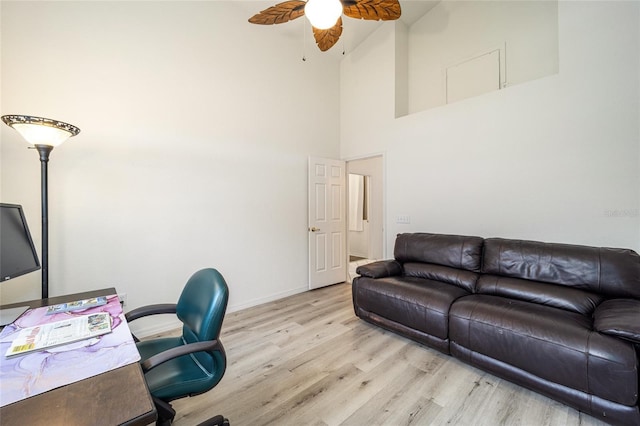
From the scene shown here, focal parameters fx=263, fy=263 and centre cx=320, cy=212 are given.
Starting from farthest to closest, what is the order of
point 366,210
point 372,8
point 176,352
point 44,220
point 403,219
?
point 366,210 → point 403,219 → point 372,8 → point 44,220 → point 176,352

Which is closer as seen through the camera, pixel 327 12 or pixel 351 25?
pixel 327 12

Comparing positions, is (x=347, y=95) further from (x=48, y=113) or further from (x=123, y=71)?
(x=48, y=113)

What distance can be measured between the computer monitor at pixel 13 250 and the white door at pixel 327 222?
2.95 meters

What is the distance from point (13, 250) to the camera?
52.8 inches

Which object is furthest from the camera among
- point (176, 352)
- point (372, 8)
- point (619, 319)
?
point (372, 8)

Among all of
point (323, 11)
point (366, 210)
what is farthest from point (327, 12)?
point (366, 210)

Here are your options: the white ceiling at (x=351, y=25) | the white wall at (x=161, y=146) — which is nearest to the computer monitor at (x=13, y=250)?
the white wall at (x=161, y=146)

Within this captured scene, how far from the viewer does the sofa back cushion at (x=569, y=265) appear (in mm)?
1977

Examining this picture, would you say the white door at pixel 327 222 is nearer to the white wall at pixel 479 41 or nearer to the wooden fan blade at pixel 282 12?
the white wall at pixel 479 41

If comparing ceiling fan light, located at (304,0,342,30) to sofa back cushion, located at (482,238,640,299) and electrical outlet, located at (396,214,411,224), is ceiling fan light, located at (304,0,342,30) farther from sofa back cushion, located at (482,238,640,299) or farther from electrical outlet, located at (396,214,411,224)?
electrical outlet, located at (396,214,411,224)

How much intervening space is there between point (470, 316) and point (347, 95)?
3.73 metres

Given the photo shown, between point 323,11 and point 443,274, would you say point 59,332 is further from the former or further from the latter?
point 443,274

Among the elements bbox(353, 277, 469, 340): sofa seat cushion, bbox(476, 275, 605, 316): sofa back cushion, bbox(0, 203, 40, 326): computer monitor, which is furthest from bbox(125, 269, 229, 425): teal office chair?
bbox(476, 275, 605, 316): sofa back cushion

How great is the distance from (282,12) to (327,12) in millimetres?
590
